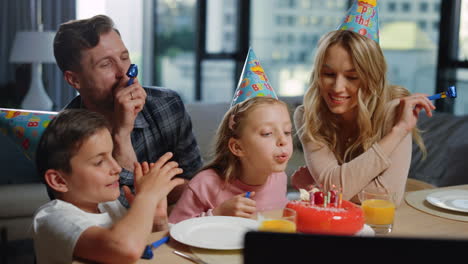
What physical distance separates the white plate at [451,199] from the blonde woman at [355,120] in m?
0.10

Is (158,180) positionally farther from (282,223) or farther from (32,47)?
(32,47)

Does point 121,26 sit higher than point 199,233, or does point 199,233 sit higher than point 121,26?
point 121,26

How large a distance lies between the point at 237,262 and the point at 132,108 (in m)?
0.73

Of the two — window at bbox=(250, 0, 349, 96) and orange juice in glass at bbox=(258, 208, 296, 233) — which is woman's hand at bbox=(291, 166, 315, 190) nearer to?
orange juice in glass at bbox=(258, 208, 296, 233)

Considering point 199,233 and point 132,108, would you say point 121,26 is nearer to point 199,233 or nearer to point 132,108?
point 132,108

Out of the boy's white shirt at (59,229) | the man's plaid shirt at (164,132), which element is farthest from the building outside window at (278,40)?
the boy's white shirt at (59,229)

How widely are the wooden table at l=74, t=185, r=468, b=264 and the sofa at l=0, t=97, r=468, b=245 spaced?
1.60 metres

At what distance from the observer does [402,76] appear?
217 inches

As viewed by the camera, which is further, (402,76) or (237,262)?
(402,76)

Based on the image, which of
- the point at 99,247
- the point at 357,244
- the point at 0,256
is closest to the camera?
the point at 357,244

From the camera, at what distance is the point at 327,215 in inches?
49.9

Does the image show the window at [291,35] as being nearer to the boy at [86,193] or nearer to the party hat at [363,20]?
the party hat at [363,20]

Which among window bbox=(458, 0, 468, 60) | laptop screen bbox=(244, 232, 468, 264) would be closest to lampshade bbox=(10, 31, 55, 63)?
laptop screen bbox=(244, 232, 468, 264)

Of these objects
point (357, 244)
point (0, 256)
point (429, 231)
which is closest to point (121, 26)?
point (0, 256)
